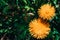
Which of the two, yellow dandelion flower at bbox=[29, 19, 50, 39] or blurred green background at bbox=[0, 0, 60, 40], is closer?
yellow dandelion flower at bbox=[29, 19, 50, 39]

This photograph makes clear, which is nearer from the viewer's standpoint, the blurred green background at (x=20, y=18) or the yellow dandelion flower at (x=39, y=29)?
the yellow dandelion flower at (x=39, y=29)

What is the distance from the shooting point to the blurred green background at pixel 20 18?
172 centimetres

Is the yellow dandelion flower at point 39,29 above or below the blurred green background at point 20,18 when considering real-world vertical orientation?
below

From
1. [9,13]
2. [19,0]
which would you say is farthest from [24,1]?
[9,13]

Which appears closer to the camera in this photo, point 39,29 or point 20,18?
point 39,29

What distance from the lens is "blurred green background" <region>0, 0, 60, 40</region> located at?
1.72 meters

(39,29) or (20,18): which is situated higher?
(20,18)

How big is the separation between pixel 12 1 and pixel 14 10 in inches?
3.9

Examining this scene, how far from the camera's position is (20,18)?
5.95 ft

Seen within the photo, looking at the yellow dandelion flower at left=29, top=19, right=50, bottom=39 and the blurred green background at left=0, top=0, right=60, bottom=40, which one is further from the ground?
the blurred green background at left=0, top=0, right=60, bottom=40

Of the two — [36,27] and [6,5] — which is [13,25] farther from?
[36,27]

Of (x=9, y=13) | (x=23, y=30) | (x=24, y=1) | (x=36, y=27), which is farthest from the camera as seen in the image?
(x=9, y=13)

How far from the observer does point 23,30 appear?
1.69 m

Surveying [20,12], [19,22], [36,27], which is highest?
[20,12]
